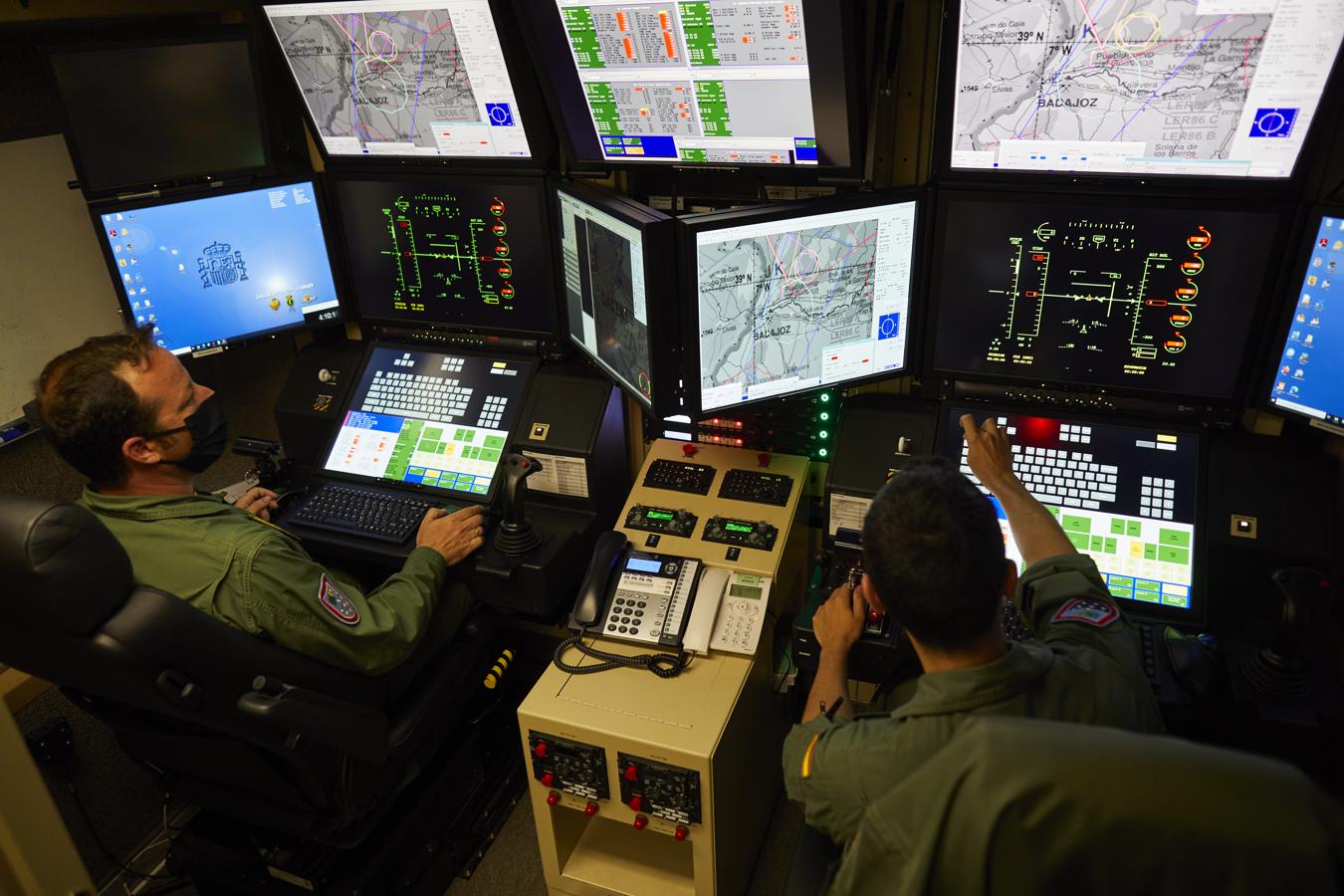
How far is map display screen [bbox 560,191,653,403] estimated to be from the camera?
6.88 feet

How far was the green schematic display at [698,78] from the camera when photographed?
193 centimetres

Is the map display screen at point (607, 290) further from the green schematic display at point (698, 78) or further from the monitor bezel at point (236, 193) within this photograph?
the monitor bezel at point (236, 193)

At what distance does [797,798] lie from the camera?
5.18 feet

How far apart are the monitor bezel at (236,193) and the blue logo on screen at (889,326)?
1662mm

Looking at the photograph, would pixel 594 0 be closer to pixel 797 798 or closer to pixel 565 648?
pixel 565 648

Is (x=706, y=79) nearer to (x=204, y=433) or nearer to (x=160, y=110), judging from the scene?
(x=204, y=433)

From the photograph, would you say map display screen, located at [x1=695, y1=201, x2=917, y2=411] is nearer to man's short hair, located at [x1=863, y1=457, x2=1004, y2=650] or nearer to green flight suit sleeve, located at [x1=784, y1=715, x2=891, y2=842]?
man's short hair, located at [x1=863, y1=457, x2=1004, y2=650]

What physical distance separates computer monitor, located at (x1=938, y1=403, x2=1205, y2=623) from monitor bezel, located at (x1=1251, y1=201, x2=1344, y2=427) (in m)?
0.17

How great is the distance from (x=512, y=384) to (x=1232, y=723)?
6.37 feet

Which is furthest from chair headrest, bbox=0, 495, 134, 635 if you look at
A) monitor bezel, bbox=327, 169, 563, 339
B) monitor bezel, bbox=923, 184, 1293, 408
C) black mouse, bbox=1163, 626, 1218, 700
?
black mouse, bbox=1163, 626, 1218, 700

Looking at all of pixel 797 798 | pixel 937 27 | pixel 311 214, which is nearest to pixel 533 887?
pixel 797 798

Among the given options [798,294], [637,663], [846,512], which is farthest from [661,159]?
[637,663]

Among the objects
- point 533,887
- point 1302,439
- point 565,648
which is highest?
point 1302,439

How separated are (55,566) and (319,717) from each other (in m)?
0.55
